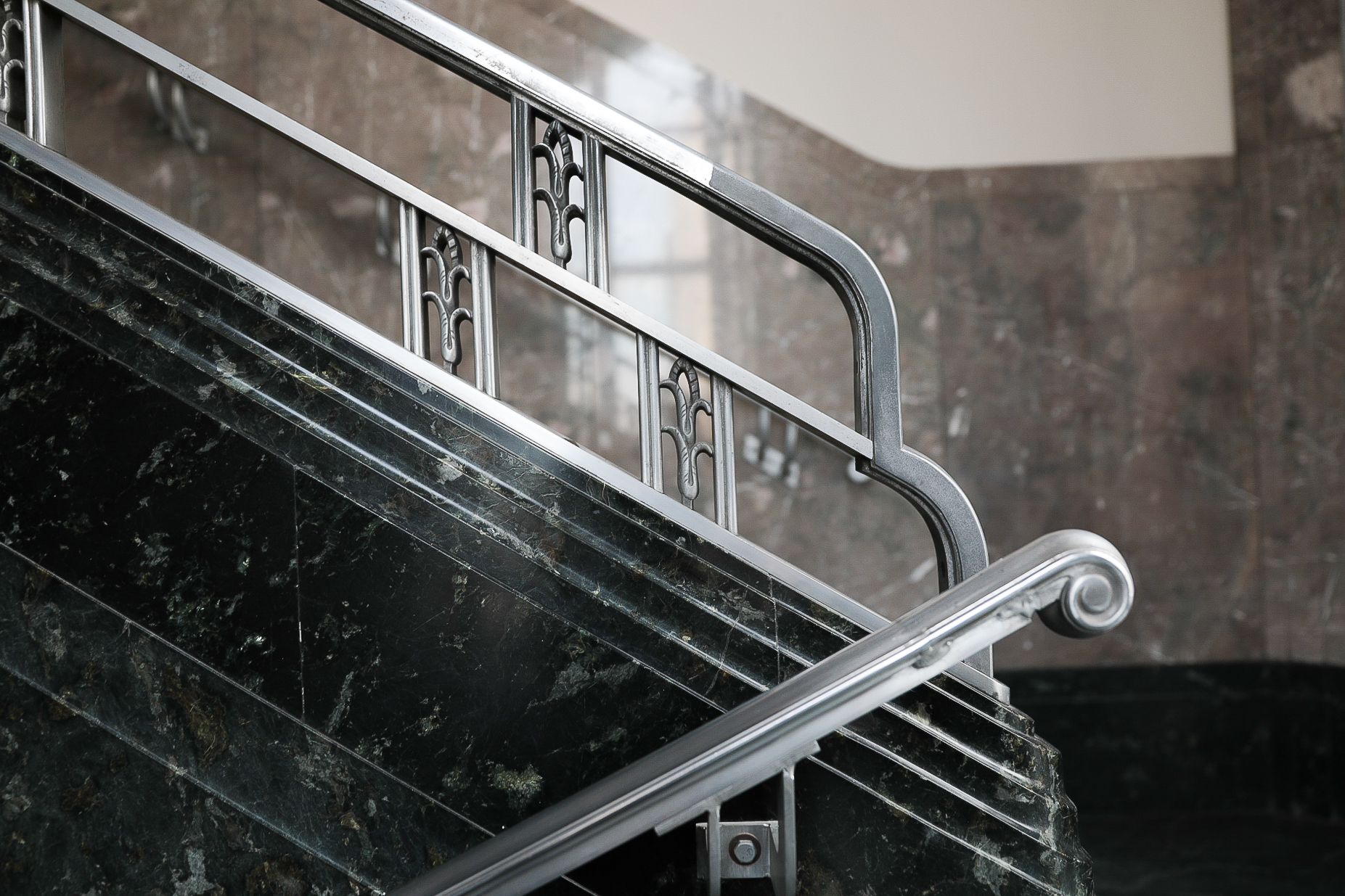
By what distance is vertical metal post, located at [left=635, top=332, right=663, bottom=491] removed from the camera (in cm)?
174

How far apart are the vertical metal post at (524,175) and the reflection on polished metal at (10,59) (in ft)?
2.78

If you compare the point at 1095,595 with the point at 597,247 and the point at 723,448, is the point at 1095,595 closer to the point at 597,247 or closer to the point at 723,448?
the point at 723,448

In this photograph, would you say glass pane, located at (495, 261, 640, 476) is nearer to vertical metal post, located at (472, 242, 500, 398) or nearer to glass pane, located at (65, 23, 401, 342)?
glass pane, located at (65, 23, 401, 342)

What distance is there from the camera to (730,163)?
3.88 meters

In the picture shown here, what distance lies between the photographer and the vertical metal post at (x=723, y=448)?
1746mm

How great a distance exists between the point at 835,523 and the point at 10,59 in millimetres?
2887

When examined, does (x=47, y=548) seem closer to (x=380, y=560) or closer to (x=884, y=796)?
(x=380, y=560)

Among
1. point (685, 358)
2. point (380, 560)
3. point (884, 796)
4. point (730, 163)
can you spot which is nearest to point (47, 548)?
point (380, 560)

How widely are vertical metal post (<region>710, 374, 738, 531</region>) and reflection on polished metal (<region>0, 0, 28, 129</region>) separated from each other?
129 cm

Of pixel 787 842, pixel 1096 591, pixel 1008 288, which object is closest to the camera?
pixel 1096 591

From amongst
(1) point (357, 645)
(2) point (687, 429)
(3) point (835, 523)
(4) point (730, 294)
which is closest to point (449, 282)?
(2) point (687, 429)

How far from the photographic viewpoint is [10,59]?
5.79ft

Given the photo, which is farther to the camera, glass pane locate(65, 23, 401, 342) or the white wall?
the white wall

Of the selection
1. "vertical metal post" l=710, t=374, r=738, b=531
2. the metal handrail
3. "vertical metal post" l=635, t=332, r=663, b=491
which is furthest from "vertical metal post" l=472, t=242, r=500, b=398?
the metal handrail
